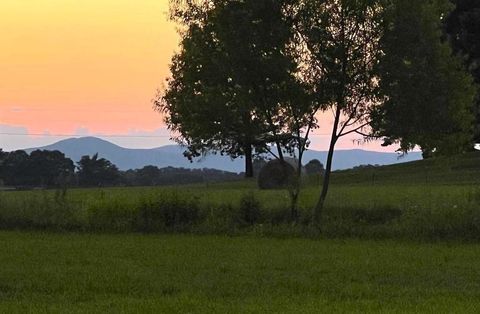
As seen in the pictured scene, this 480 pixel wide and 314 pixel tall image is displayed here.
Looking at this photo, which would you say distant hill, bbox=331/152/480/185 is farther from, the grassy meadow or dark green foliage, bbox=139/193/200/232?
dark green foliage, bbox=139/193/200/232

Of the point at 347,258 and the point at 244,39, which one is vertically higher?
the point at 244,39

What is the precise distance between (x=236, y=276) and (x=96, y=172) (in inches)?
2777

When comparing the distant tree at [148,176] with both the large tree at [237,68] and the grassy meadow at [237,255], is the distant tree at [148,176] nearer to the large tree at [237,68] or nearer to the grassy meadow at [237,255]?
the grassy meadow at [237,255]

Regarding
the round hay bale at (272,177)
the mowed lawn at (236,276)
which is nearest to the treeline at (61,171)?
the round hay bale at (272,177)

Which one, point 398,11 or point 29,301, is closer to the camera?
point 29,301

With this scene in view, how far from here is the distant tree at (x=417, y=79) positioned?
77.0 ft

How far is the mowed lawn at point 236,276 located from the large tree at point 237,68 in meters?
5.43

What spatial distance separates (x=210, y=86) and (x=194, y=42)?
1.59m

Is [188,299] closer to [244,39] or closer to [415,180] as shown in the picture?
[244,39]

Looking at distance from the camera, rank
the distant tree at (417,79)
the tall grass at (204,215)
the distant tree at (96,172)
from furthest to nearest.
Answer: the distant tree at (96,172)
the distant tree at (417,79)
the tall grass at (204,215)

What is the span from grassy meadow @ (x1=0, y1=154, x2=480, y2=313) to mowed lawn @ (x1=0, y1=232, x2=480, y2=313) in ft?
0.08

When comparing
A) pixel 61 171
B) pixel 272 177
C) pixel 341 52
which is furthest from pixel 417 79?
pixel 61 171

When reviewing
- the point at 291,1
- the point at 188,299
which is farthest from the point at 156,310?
the point at 291,1

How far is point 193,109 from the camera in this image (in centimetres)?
2462
